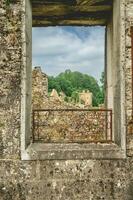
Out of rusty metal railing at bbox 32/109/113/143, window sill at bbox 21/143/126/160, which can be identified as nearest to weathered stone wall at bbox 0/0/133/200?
window sill at bbox 21/143/126/160

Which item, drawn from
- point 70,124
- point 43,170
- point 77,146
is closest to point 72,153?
point 77,146

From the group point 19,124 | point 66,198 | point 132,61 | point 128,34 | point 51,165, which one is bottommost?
point 66,198

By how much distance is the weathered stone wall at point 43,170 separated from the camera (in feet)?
17.7

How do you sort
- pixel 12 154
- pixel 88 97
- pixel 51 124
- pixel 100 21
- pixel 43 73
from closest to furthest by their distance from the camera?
pixel 12 154 → pixel 100 21 → pixel 51 124 → pixel 43 73 → pixel 88 97

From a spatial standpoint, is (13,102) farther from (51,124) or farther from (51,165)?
(51,124)

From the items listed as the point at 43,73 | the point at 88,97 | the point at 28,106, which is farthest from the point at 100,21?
the point at 88,97

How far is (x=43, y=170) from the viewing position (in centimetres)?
542

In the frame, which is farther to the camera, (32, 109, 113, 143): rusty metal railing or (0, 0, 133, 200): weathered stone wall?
(32, 109, 113, 143): rusty metal railing

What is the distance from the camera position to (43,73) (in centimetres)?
1836

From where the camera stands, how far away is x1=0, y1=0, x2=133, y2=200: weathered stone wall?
5.38 m

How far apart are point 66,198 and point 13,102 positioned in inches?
54.5

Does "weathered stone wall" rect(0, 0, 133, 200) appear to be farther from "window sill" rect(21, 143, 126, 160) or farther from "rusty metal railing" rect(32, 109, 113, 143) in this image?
"rusty metal railing" rect(32, 109, 113, 143)

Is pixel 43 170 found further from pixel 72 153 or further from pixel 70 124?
pixel 70 124

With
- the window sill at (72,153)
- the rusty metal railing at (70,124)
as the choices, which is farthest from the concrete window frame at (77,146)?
the rusty metal railing at (70,124)
